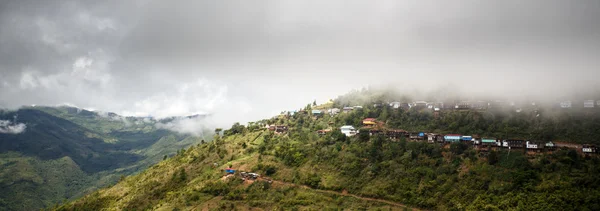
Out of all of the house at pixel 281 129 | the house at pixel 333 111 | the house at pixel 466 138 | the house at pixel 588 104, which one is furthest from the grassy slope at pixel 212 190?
the house at pixel 588 104

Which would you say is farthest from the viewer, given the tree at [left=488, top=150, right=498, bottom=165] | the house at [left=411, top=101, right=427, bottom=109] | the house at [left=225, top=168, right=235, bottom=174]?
the house at [left=411, top=101, right=427, bottom=109]

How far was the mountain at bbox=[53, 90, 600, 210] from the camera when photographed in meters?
51.3

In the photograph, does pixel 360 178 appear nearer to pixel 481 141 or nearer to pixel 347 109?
pixel 481 141

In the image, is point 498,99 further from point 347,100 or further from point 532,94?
point 347,100

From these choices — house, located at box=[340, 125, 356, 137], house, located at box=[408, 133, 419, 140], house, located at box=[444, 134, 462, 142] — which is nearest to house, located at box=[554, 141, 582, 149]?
house, located at box=[444, 134, 462, 142]

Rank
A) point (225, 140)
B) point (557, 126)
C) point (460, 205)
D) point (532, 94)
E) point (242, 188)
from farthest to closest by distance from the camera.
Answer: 1. point (225, 140)
2. point (532, 94)
3. point (242, 188)
4. point (557, 126)
5. point (460, 205)

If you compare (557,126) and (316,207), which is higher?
(557,126)

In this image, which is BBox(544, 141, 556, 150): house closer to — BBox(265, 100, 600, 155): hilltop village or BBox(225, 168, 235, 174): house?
BBox(265, 100, 600, 155): hilltop village

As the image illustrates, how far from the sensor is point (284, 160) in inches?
2955

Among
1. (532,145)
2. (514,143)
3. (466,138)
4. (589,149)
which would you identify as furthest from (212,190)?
(589,149)

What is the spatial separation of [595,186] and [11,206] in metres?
187

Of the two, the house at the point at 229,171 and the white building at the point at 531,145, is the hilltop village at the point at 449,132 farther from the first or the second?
the house at the point at 229,171

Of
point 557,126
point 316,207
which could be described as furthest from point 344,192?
point 557,126

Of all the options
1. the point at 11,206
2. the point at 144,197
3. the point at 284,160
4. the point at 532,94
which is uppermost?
the point at 532,94
